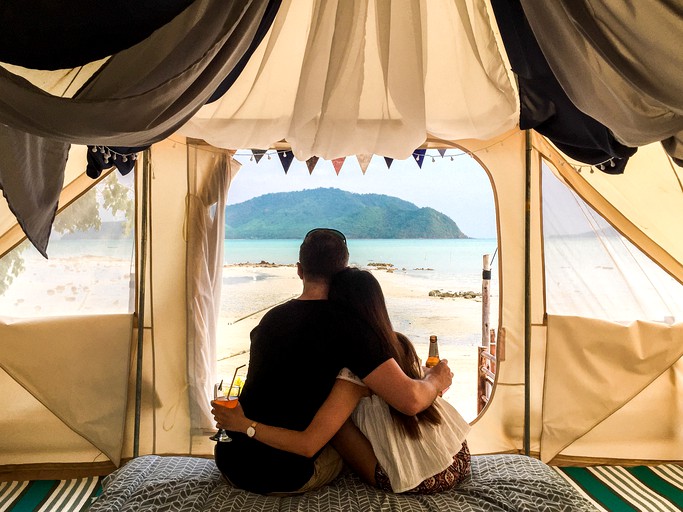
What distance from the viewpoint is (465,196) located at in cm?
2712

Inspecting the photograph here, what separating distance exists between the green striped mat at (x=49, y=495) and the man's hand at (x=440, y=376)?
5.60ft

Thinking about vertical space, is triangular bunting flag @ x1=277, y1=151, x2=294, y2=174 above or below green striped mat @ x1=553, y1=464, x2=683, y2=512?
above

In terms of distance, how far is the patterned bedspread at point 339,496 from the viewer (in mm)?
1547

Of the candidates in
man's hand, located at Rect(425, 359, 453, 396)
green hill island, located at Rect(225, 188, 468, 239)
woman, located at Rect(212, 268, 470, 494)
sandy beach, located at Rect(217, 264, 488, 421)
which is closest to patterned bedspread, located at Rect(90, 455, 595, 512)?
woman, located at Rect(212, 268, 470, 494)

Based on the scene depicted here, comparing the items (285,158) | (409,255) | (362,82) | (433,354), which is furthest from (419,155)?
(409,255)

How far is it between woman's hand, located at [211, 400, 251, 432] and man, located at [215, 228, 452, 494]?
3cm

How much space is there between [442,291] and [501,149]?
19529mm

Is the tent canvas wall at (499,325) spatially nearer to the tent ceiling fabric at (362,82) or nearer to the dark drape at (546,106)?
the tent ceiling fabric at (362,82)

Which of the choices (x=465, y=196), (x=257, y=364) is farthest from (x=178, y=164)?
(x=465, y=196)

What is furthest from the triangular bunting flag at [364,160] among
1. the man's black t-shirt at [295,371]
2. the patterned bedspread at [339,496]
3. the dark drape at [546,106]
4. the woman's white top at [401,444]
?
the patterned bedspread at [339,496]

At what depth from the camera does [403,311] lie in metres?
19.7

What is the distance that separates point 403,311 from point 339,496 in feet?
60.0

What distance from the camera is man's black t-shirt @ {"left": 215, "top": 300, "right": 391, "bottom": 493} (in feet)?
5.30

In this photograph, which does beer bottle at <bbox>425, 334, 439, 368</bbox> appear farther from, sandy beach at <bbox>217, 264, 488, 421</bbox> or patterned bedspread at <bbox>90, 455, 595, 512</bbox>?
sandy beach at <bbox>217, 264, 488, 421</bbox>
